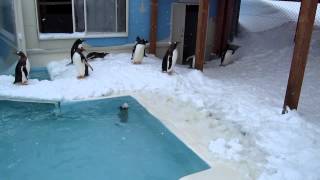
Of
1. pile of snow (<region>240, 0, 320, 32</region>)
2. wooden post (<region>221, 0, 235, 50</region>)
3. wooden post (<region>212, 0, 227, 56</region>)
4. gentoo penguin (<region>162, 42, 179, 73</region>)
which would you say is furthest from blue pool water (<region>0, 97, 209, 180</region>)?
pile of snow (<region>240, 0, 320, 32</region>)

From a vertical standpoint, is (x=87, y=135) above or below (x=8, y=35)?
below

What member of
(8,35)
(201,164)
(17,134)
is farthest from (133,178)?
(8,35)

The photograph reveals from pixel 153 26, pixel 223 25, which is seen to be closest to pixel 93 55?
pixel 153 26

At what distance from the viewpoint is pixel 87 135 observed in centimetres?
514

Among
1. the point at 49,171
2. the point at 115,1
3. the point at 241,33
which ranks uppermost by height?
the point at 115,1

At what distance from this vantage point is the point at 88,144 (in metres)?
4.89

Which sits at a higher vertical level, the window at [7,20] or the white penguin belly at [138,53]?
the window at [7,20]

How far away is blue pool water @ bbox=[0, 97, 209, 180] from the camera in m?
4.21

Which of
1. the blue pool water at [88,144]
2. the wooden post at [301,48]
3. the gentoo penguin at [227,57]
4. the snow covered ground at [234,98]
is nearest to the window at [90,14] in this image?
the snow covered ground at [234,98]

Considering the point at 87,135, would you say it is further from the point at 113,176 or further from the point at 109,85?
the point at 109,85

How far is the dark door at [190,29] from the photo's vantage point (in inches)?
399

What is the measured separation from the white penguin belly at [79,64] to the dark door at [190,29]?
4.23 metres

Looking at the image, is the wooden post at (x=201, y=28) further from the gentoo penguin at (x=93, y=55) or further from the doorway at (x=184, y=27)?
the gentoo penguin at (x=93, y=55)

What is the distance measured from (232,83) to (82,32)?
393 cm
